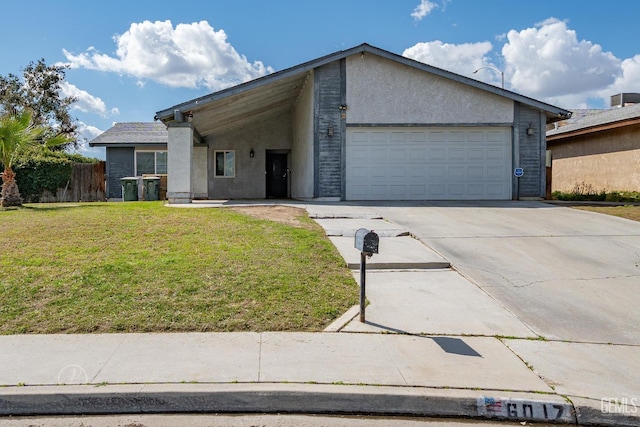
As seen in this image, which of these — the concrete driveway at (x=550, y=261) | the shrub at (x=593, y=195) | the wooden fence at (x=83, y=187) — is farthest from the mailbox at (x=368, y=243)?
the wooden fence at (x=83, y=187)

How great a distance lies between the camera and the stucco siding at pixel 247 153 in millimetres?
19344

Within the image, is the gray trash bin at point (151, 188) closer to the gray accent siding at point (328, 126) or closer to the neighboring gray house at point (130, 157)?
the neighboring gray house at point (130, 157)

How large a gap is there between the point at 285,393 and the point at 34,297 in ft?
11.8

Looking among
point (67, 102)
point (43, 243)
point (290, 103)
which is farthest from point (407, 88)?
point (67, 102)

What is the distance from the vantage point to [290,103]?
17.9m

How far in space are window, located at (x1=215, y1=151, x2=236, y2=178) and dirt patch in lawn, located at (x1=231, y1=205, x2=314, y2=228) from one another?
26.9 feet

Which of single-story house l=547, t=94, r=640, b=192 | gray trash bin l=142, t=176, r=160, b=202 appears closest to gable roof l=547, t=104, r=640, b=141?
single-story house l=547, t=94, r=640, b=192

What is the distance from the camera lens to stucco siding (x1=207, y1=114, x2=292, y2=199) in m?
19.3

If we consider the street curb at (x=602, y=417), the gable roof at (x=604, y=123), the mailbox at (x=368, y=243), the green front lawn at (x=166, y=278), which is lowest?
the street curb at (x=602, y=417)

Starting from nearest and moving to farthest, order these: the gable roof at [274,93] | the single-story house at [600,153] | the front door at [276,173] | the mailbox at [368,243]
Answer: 1. the mailbox at [368,243]
2. the gable roof at [274,93]
3. the single-story house at [600,153]
4. the front door at [276,173]

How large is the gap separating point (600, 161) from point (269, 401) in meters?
18.0

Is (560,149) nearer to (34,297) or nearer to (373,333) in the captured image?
(373,333)

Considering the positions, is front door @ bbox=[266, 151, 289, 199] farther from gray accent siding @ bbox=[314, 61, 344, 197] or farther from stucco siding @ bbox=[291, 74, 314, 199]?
gray accent siding @ bbox=[314, 61, 344, 197]

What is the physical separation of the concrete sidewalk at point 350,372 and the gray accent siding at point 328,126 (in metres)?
8.85
